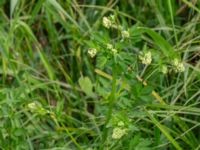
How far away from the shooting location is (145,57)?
1.50 metres

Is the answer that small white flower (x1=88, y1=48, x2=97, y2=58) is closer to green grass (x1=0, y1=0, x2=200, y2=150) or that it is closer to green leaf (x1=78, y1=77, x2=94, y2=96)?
green grass (x1=0, y1=0, x2=200, y2=150)

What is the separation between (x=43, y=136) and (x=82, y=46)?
541mm

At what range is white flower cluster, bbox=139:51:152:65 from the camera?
1497mm

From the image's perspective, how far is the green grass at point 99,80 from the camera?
1.59 metres

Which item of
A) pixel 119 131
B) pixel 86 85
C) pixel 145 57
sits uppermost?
pixel 145 57

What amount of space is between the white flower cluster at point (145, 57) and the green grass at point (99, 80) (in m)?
0.01

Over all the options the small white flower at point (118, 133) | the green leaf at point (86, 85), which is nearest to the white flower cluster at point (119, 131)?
the small white flower at point (118, 133)

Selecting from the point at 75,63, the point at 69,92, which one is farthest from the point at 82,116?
the point at 75,63

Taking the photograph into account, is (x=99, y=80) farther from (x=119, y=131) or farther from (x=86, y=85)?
(x=86, y=85)

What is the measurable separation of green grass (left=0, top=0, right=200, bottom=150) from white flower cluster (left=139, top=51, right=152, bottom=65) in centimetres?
1

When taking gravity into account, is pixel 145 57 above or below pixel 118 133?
above

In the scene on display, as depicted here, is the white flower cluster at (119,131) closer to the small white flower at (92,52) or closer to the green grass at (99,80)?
the green grass at (99,80)

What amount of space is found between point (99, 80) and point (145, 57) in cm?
26

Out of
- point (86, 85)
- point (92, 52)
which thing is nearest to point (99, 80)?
point (92, 52)
